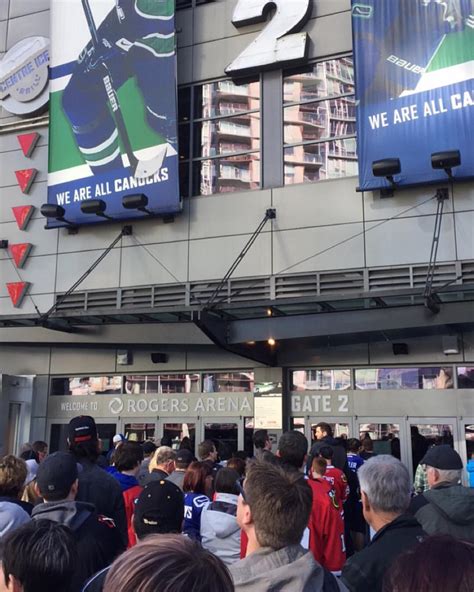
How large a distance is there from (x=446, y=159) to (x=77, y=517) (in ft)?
34.1

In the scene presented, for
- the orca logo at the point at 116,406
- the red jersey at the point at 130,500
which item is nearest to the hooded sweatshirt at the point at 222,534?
the red jersey at the point at 130,500

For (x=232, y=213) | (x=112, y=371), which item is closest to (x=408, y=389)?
(x=232, y=213)

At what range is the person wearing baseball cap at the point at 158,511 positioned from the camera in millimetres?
3074

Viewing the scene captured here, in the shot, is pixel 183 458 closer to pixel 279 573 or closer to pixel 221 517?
pixel 221 517

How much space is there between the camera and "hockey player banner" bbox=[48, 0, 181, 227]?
1433 cm

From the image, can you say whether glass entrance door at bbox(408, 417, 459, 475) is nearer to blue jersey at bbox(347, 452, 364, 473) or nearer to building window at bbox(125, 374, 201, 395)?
blue jersey at bbox(347, 452, 364, 473)

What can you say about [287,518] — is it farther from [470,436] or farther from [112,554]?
[470,436]

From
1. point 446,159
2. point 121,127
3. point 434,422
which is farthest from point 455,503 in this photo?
point 121,127

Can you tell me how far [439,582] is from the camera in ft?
4.36

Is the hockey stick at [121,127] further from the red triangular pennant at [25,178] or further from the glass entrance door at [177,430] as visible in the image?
the glass entrance door at [177,430]

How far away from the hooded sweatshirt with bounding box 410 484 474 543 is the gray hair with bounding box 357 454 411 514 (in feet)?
1.57

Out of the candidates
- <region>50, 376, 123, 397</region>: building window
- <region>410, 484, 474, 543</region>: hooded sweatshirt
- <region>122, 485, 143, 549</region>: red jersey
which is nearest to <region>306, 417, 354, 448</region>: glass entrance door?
<region>50, 376, 123, 397</region>: building window

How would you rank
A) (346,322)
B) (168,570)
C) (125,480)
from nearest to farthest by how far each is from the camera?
(168,570)
(125,480)
(346,322)

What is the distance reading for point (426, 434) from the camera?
13039 mm
